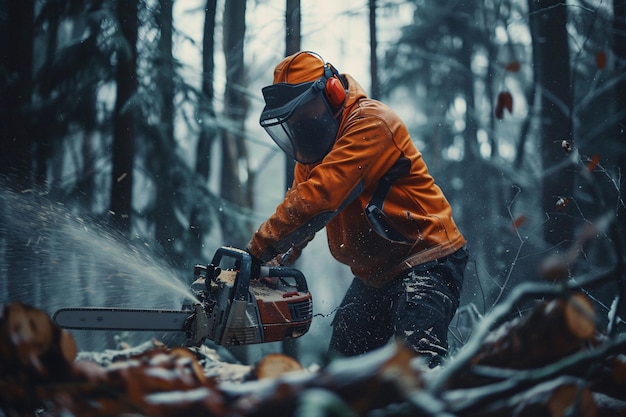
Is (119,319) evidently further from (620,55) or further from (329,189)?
(620,55)

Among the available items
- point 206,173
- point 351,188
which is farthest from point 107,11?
point 351,188

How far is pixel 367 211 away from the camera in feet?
9.97

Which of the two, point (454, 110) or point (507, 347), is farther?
point (454, 110)

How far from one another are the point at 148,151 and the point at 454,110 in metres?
8.10

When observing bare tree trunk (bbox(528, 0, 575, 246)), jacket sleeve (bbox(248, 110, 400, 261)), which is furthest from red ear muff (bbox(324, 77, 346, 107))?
bare tree trunk (bbox(528, 0, 575, 246))

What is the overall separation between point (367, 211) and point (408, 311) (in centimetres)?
59

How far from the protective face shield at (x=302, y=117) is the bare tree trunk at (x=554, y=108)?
3.29m

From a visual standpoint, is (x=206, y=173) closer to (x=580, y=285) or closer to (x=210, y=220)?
(x=210, y=220)

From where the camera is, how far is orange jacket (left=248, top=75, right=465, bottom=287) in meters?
2.88

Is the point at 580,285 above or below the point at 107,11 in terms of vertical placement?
below

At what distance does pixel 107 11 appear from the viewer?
6.11m

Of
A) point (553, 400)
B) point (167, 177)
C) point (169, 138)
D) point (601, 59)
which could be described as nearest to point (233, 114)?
point (169, 138)

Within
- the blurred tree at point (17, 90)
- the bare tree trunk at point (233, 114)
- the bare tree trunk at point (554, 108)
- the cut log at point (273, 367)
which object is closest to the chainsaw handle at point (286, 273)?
the cut log at point (273, 367)

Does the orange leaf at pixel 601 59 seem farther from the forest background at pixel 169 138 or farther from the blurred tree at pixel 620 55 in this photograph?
the blurred tree at pixel 620 55
